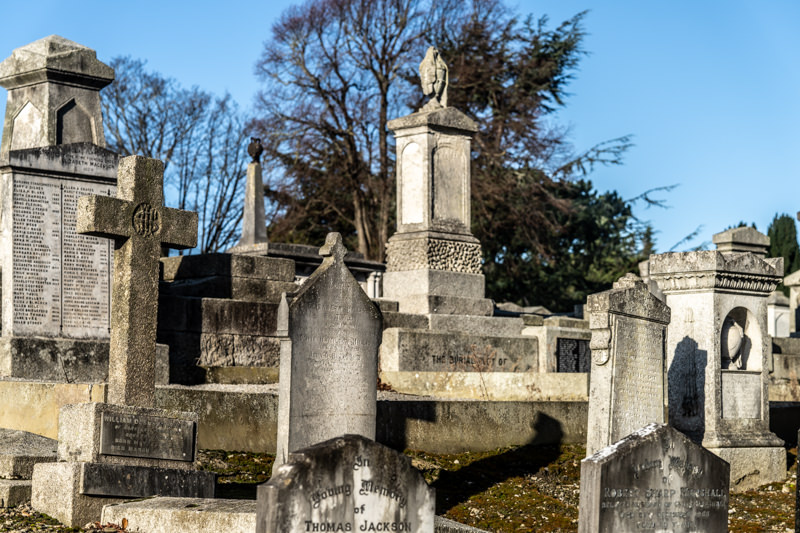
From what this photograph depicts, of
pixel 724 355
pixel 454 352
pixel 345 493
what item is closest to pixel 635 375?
pixel 724 355

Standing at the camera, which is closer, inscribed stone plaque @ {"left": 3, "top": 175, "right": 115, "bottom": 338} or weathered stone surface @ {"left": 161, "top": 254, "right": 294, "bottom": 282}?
inscribed stone plaque @ {"left": 3, "top": 175, "right": 115, "bottom": 338}

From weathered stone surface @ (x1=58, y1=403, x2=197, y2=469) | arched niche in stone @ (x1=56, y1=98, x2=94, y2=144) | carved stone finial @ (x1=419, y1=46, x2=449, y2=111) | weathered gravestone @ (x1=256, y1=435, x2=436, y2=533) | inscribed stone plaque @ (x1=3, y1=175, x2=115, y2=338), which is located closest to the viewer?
weathered gravestone @ (x1=256, y1=435, x2=436, y2=533)

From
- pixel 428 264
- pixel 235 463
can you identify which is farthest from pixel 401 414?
pixel 428 264

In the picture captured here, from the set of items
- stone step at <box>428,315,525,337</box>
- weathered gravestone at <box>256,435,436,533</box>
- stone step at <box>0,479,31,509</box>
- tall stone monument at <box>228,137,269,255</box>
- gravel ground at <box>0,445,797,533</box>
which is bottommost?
gravel ground at <box>0,445,797,533</box>

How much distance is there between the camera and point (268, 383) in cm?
1361

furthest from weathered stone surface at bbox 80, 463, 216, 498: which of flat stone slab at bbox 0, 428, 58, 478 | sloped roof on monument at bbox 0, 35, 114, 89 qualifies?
sloped roof on monument at bbox 0, 35, 114, 89

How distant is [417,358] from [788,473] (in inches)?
178

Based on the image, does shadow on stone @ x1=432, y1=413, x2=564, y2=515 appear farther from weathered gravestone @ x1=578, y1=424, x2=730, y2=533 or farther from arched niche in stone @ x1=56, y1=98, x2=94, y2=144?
arched niche in stone @ x1=56, y1=98, x2=94, y2=144

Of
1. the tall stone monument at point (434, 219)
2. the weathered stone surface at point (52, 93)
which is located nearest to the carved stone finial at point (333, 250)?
the weathered stone surface at point (52, 93)

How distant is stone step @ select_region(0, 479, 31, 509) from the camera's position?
27.8 ft

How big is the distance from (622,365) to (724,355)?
2.67m

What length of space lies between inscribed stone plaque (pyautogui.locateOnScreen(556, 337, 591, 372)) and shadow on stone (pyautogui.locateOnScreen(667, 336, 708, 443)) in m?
4.11

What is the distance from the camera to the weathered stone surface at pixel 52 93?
46.5ft

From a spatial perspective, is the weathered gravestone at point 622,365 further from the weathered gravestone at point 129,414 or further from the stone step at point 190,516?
the weathered gravestone at point 129,414
